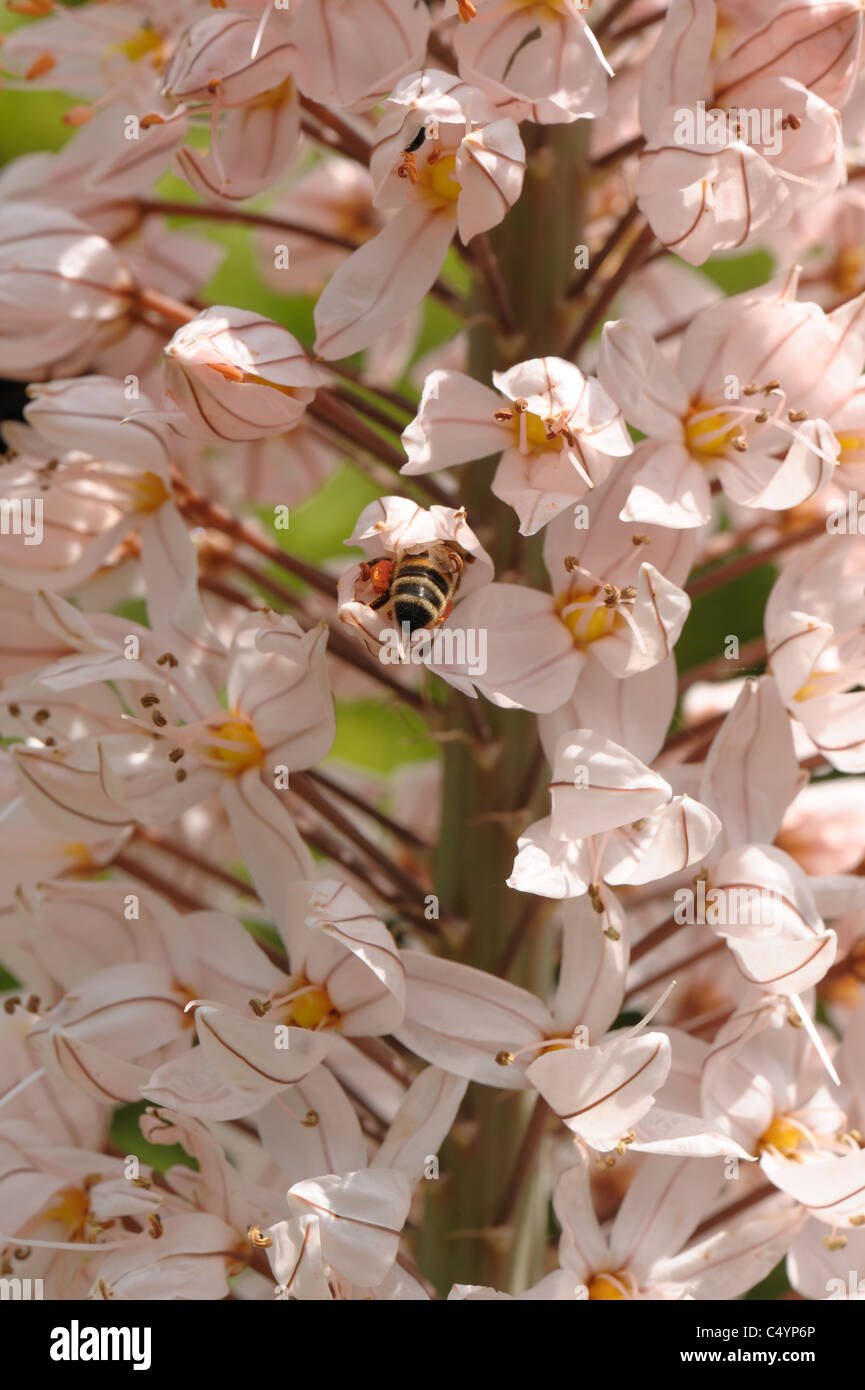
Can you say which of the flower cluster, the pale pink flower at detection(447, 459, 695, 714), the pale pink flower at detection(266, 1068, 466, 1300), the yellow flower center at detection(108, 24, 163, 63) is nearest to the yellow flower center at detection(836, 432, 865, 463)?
the flower cluster

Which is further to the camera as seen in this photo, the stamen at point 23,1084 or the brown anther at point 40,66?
the brown anther at point 40,66

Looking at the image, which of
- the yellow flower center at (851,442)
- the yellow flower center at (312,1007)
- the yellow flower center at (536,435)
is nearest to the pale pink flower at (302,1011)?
the yellow flower center at (312,1007)

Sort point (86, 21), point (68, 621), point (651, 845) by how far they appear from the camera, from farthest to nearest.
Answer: point (86, 21), point (68, 621), point (651, 845)

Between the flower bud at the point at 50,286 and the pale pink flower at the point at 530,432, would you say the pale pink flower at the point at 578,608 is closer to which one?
the pale pink flower at the point at 530,432

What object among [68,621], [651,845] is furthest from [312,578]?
[651,845]

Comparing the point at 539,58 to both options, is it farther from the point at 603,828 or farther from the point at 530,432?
the point at 603,828

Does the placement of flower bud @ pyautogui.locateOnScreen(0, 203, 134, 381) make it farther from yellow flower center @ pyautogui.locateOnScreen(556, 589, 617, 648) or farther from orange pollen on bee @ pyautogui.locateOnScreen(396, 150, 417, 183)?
yellow flower center @ pyautogui.locateOnScreen(556, 589, 617, 648)

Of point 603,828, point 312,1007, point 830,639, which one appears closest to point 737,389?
point 830,639

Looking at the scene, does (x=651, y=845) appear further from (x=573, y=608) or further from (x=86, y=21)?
(x=86, y=21)

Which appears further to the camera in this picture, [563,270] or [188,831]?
[188,831]
